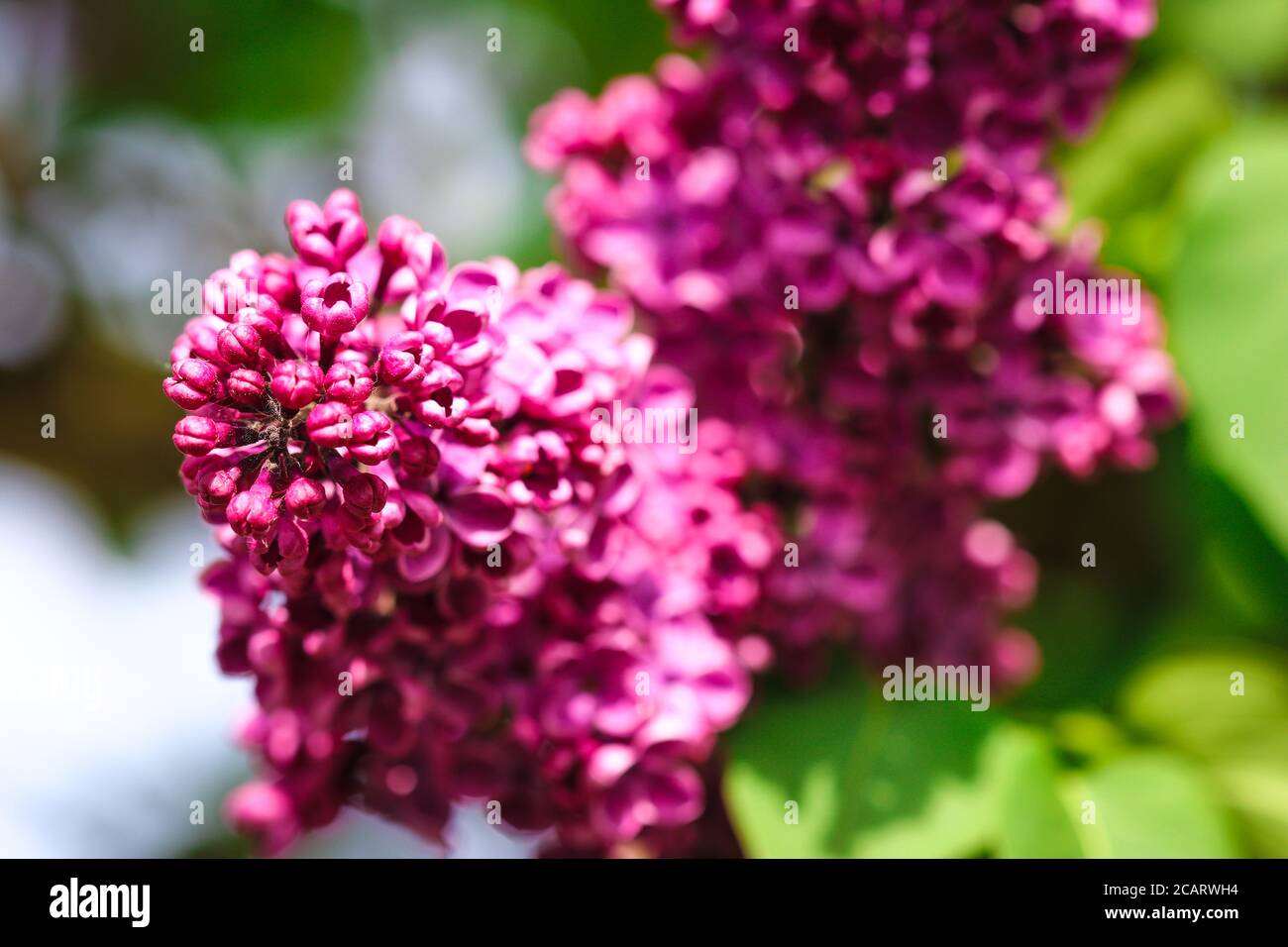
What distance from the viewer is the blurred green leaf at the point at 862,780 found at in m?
1.48

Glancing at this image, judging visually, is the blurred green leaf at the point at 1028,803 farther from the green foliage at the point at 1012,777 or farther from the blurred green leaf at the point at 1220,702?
the blurred green leaf at the point at 1220,702

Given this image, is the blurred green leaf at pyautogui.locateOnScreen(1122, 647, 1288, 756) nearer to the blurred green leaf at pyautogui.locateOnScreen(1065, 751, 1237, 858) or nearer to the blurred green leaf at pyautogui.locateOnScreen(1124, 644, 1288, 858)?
the blurred green leaf at pyautogui.locateOnScreen(1124, 644, 1288, 858)

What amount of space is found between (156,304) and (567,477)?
1.43 m

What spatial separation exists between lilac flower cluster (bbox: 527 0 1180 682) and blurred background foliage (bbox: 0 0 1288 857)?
0.16 metres

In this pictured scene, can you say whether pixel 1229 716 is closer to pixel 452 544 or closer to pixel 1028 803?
pixel 1028 803

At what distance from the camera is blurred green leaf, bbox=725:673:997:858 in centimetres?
148

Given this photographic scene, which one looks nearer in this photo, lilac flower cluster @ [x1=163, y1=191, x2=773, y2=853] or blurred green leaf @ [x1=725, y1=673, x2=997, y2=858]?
lilac flower cluster @ [x1=163, y1=191, x2=773, y2=853]

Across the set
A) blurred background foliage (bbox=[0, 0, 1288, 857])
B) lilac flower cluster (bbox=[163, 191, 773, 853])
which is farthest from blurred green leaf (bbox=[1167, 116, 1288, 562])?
lilac flower cluster (bbox=[163, 191, 773, 853])

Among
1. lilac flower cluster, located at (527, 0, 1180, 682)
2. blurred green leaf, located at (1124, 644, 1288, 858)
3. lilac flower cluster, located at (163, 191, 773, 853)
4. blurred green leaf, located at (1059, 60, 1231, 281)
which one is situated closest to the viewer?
lilac flower cluster, located at (163, 191, 773, 853)

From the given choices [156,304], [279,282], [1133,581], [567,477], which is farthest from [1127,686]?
[156,304]

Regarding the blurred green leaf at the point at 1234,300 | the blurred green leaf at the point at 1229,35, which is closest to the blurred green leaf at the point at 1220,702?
the blurred green leaf at the point at 1234,300

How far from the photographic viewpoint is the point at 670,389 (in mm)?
1610
